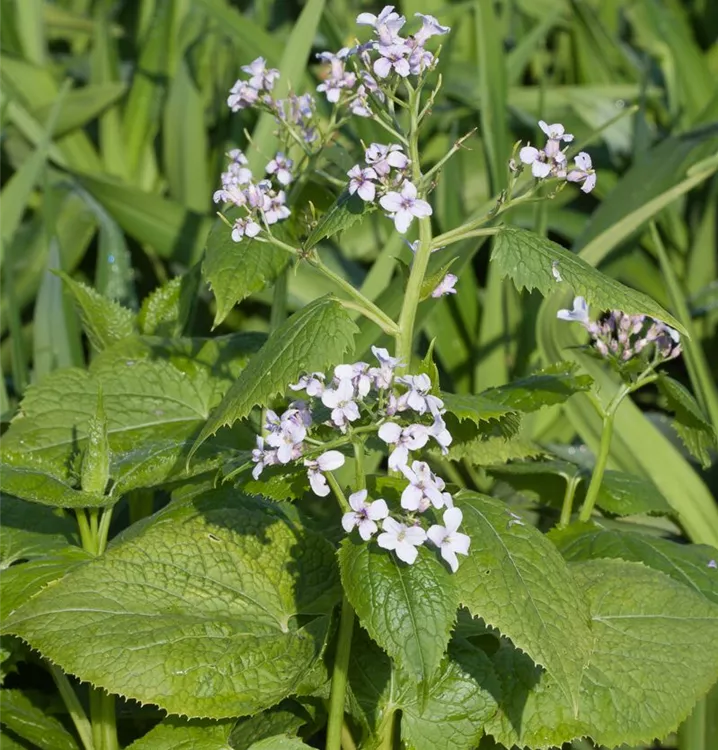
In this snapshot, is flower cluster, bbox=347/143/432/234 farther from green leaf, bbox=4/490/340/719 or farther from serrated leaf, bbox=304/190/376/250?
green leaf, bbox=4/490/340/719

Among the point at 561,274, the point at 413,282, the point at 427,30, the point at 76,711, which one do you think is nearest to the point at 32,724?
the point at 76,711

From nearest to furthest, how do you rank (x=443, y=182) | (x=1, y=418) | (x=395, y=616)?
(x=395, y=616), (x=1, y=418), (x=443, y=182)

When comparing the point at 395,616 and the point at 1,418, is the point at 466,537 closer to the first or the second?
the point at 395,616

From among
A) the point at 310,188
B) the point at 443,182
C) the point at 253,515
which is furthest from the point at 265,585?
the point at 443,182

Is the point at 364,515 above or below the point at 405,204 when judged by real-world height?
below

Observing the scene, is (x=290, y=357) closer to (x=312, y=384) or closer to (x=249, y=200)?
(x=312, y=384)

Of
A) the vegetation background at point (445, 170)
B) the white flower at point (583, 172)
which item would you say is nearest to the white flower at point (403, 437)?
the white flower at point (583, 172)

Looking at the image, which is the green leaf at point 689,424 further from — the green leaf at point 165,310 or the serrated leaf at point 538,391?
the green leaf at point 165,310
